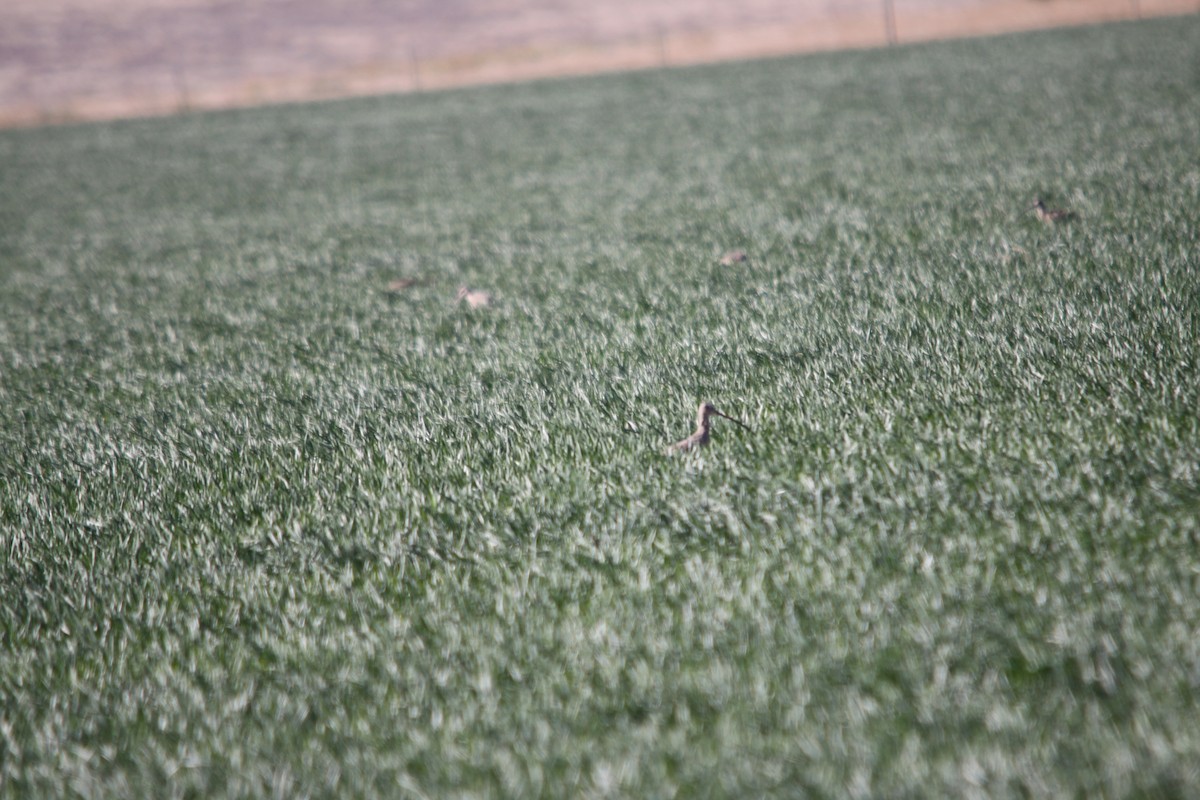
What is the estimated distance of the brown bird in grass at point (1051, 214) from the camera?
487 centimetres

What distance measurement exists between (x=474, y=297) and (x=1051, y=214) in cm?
319

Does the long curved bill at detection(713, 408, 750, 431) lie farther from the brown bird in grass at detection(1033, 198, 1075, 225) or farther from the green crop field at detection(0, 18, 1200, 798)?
the brown bird in grass at detection(1033, 198, 1075, 225)

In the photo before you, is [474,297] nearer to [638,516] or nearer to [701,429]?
[701,429]

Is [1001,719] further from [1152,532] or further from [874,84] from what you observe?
[874,84]

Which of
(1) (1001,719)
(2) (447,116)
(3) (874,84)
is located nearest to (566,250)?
(1) (1001,719)

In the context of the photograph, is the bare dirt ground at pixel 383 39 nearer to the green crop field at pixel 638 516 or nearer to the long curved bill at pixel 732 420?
the green crop field at pixel 638 516

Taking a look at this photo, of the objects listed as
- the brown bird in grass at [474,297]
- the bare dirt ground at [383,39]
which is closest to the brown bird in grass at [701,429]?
the brown bird in grass at [474,297]

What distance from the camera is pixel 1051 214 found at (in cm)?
493

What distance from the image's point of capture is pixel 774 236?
5520mm

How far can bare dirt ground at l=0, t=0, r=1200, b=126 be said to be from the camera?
80.6 ft

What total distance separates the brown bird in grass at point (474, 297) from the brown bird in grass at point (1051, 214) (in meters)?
3.05

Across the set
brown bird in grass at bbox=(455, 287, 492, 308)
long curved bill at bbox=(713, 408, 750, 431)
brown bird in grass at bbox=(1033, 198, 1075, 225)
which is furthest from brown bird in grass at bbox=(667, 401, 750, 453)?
brown bird in grass at bbox=(1033, 198, 1075, 225)

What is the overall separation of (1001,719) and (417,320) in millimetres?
3596

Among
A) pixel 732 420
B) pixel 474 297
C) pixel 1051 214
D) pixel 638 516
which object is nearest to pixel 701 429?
pixel 732 420
